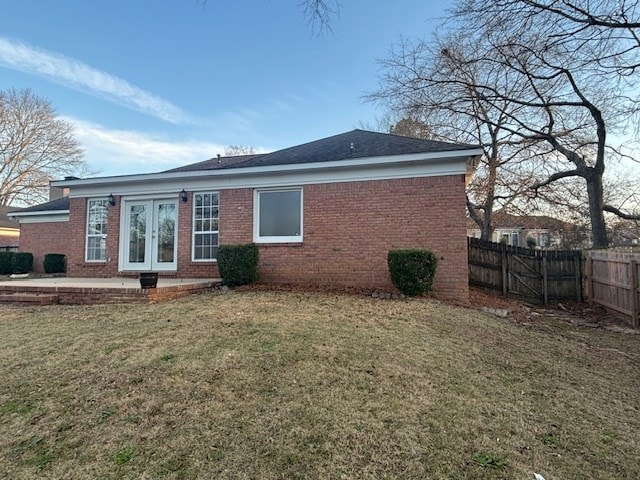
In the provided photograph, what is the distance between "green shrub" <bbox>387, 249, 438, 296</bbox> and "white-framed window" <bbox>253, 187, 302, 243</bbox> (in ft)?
8.67

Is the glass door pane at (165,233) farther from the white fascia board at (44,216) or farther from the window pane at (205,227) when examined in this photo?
the white fascia board at (44,216)

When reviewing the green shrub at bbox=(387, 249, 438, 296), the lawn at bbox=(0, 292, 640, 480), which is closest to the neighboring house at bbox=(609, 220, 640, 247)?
the green shrub at bbox=(387, 249, 438, 296)

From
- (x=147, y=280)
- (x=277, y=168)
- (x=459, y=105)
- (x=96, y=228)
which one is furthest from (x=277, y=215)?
(x=459, y=105)

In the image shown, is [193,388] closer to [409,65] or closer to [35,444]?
[35,444]

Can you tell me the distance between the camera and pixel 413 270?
24.0 ft

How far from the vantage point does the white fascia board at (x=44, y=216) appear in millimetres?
16516

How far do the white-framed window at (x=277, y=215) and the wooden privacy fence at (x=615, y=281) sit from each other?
7173mm

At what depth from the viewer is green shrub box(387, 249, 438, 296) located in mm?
7309

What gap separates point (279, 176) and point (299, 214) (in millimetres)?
1096

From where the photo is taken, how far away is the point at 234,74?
1218cm

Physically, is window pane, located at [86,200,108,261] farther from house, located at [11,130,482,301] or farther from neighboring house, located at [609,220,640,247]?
neighboring house, located at [609,220,640,247]

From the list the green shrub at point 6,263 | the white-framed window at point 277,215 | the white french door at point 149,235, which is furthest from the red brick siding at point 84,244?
the green shrub at point 6,263

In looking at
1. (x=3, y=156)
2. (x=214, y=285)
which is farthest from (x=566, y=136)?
(x=3, y=156)

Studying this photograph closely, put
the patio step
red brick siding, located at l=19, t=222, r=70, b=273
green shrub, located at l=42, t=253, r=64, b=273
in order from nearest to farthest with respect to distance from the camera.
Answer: the patio step < green shrub, located at l=42, t=253, r=64, b=273 < red brick siding, located at l=19, t=222, r=70, b=273
